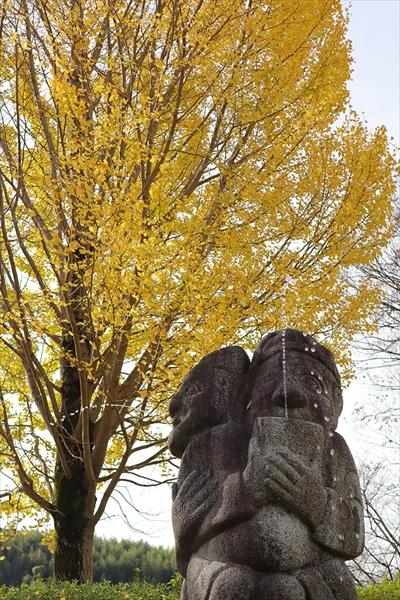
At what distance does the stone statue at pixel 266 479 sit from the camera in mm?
4121

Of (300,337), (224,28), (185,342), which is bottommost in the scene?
(300,337)

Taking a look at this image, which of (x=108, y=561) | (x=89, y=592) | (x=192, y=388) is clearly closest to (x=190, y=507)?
(x=192, y=388)

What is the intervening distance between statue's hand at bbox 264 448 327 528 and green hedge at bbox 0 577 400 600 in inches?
162

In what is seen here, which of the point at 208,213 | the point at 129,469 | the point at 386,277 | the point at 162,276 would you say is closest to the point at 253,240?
the point at 208,213

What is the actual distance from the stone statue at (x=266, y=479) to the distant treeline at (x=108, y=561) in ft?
56.9

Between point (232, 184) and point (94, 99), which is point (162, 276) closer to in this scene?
point (232, 184)

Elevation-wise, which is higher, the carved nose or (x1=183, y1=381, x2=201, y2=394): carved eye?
(x1=183, y1=381, x2=201, y2=394): carved eye

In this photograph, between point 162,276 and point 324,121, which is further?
point 324,121

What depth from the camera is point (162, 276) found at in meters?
7.58

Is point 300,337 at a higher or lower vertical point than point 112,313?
lower

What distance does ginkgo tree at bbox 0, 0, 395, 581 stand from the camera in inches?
311

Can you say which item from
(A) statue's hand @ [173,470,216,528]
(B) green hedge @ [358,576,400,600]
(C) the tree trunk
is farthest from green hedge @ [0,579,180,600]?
(A) statue's hand @ [173,470,216,528]

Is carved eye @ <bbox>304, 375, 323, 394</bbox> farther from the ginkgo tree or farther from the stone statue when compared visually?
the ginkgo tree

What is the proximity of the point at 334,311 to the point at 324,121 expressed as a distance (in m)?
2.27
